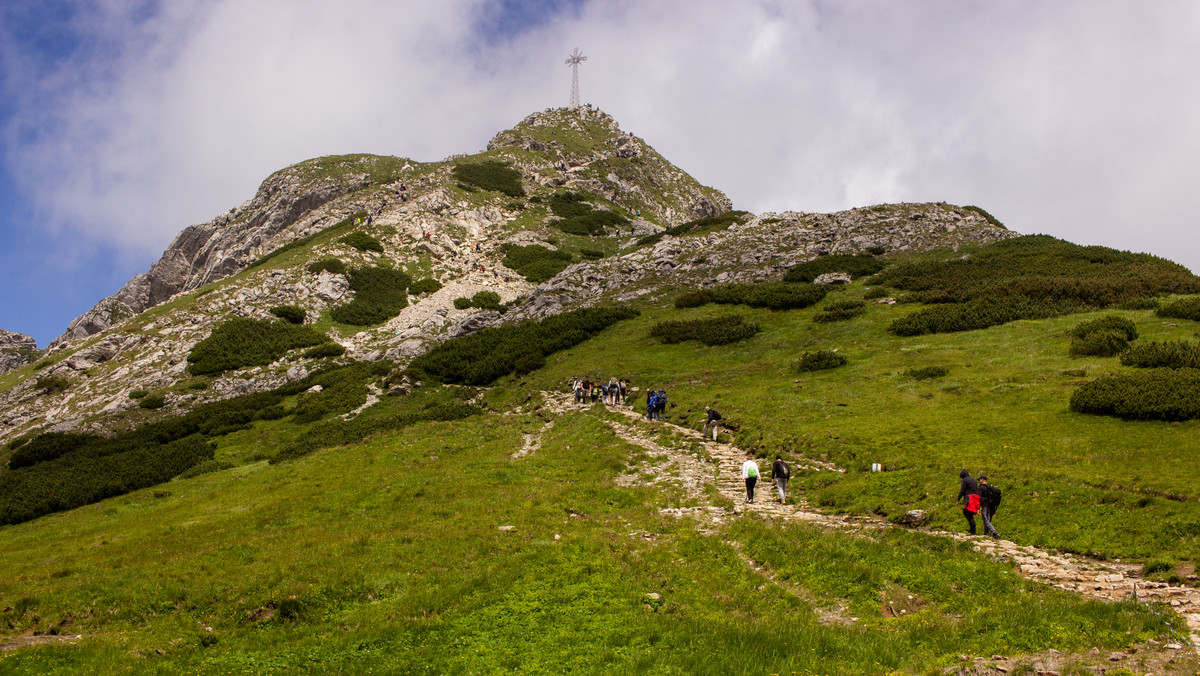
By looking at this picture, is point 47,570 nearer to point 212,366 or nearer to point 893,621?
point 893,621

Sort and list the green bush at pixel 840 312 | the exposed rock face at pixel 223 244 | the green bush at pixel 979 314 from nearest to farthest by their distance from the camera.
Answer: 1. the green bush at pixel 979 314
2. the green bush at pixel 840 312
3. the exposed rock face at pixel 223 244

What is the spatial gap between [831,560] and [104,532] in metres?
28.5

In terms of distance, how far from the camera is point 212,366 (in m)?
54.6

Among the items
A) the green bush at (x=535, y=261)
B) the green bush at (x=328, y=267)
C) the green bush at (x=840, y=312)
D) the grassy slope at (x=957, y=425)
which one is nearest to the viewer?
the grassy slope at (x=957, y=425)

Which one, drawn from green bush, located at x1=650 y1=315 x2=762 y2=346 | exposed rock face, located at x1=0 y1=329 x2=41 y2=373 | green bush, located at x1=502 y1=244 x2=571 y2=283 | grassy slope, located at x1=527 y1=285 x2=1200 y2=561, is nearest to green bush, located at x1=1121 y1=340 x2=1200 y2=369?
grassy slope, located at x1=527 y1=285 x2=1200 y2=561

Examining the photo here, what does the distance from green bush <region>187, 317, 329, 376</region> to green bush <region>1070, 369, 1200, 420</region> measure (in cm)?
6349

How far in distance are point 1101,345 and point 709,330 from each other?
25.0m

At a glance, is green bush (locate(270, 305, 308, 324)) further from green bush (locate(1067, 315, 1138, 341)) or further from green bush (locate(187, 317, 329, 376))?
green bush (locate(1067, 315, 1138, 341))

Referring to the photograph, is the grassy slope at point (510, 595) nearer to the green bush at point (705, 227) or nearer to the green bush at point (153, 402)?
the green bush at point (153, 402)

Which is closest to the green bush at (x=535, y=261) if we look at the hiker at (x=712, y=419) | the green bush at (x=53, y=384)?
the green bush at (x=53, y=384)

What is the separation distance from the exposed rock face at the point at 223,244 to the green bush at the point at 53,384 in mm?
45427

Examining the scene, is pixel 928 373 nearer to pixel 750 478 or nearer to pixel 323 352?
pixel 750 478

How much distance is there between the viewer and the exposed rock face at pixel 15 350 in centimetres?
10269

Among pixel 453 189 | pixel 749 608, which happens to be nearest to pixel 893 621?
pixel 749 608
